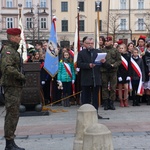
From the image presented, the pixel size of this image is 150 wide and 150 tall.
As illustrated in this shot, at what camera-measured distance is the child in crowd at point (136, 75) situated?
13.8 meters

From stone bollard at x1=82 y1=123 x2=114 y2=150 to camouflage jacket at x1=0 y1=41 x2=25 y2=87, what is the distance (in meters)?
2.71

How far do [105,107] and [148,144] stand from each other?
4.97 metres

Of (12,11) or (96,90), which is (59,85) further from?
(12,11)

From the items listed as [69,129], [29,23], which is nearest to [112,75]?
[69,129]

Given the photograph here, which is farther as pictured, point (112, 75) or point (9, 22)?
point (9, 22)

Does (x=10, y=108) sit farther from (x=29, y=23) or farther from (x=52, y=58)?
(x=29, y=23)

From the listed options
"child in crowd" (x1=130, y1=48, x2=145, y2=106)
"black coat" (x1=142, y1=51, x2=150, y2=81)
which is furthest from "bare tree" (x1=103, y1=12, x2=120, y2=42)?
"child in crowd" (x1=130, y1=48, x2=145, y2=106)

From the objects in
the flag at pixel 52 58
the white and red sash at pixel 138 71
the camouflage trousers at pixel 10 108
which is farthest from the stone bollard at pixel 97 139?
the white and red sash at pixel 138 71

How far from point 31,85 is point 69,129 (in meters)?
2.72

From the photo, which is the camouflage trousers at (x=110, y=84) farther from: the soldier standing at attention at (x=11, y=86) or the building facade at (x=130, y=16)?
the building facade at (x=130, y=16)

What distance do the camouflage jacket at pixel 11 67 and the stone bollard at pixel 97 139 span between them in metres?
2.71

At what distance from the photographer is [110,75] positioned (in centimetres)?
1304

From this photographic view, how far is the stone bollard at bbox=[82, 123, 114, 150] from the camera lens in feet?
17.3

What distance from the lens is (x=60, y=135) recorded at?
30.3 ft
